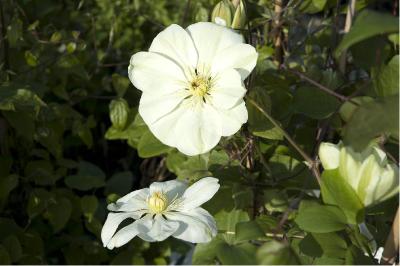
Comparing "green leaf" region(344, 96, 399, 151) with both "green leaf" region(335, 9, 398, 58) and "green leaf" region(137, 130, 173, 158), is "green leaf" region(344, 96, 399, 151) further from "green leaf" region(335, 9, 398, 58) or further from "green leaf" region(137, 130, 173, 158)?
"green leaf" region(137, 130, 173, 158)

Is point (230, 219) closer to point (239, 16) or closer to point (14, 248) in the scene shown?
point (239, 16)

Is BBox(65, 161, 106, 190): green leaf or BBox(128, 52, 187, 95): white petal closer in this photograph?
BBox(128, 52, 187, 95): white petal

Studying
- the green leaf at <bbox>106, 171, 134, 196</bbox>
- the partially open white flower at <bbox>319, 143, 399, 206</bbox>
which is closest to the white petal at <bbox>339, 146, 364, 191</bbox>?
the partially open white flower at <bbox>319, 143, 399, 206</bbox>

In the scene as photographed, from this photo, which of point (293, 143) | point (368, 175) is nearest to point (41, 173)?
point (293, 143)

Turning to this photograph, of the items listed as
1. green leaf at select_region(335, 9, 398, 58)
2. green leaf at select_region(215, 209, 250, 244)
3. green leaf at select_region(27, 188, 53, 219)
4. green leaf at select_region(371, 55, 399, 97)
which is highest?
green leaf at select_region(335, 9, 398, 58)

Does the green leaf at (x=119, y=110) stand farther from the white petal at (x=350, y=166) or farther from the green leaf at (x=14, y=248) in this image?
the white petal at (x=350, y=166)
